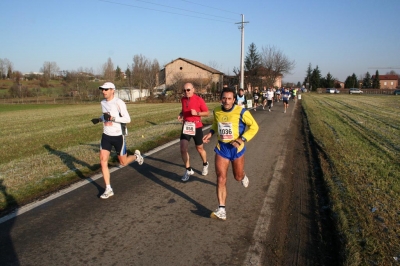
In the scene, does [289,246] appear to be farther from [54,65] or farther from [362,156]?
[54,65]

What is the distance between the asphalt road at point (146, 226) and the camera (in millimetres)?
3516

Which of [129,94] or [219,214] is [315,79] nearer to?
[129,94]

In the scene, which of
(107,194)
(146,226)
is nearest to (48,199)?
(107,194)

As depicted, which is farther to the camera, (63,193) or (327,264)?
(63,193)

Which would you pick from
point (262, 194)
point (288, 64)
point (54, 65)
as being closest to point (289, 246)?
point (262, 194)

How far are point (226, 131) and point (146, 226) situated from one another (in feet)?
5.63

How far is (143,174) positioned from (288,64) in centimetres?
5958

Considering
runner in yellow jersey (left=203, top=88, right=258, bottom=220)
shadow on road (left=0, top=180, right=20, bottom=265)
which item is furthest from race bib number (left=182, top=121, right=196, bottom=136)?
shadow on road (left=0, top=180, right=20, bottom=265)

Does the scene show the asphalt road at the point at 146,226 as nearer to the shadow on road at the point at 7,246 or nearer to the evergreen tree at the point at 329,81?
the shadow on road at the point at 7,246

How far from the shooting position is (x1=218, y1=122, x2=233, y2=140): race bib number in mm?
4531

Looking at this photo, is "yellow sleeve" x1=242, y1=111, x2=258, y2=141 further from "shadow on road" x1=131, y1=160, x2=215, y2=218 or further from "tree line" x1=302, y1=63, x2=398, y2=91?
"tree line" x1=302, y1=63, x2=398, y2=91

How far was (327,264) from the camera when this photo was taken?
3.40 m

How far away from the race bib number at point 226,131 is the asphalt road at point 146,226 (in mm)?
1141

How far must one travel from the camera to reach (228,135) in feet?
14.9
